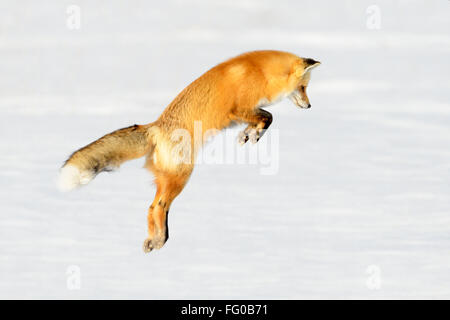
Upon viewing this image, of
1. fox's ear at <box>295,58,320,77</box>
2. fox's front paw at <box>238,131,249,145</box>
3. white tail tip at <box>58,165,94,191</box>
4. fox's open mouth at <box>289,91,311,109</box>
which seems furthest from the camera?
fox's open mouth at <box>289,91,311,109</box>

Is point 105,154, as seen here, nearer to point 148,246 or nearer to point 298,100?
point 148,246

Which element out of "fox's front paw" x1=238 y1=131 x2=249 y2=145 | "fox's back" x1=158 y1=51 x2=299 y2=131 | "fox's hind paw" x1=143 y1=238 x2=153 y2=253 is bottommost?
"fox's hind paw" x1=143 y1=238 x2=153 y2=253

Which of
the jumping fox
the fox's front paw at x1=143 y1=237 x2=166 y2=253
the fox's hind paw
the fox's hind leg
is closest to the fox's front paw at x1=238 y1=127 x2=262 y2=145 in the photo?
the jumping fox

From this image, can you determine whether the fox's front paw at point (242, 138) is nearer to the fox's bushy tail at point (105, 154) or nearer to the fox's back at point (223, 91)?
the fox's back at point (223, 91)

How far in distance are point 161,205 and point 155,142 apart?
0.84m

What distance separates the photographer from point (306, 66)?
38.0ft

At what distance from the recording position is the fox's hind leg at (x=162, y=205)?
36.2 ft

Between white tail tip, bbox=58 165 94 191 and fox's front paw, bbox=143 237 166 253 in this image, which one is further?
fox's front paw, bbox=143 237 166 253

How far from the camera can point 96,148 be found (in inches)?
420

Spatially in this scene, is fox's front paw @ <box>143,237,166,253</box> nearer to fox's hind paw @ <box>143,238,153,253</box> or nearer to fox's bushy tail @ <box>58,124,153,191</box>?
fox's hind paw @ <box>143,238,153,253</box>

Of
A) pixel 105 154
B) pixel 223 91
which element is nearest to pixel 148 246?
pixel 105 154

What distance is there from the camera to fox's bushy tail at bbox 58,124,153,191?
1045 cm

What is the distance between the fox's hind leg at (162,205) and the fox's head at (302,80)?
2.04 meters

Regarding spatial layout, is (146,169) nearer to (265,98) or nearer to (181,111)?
(181,111)
